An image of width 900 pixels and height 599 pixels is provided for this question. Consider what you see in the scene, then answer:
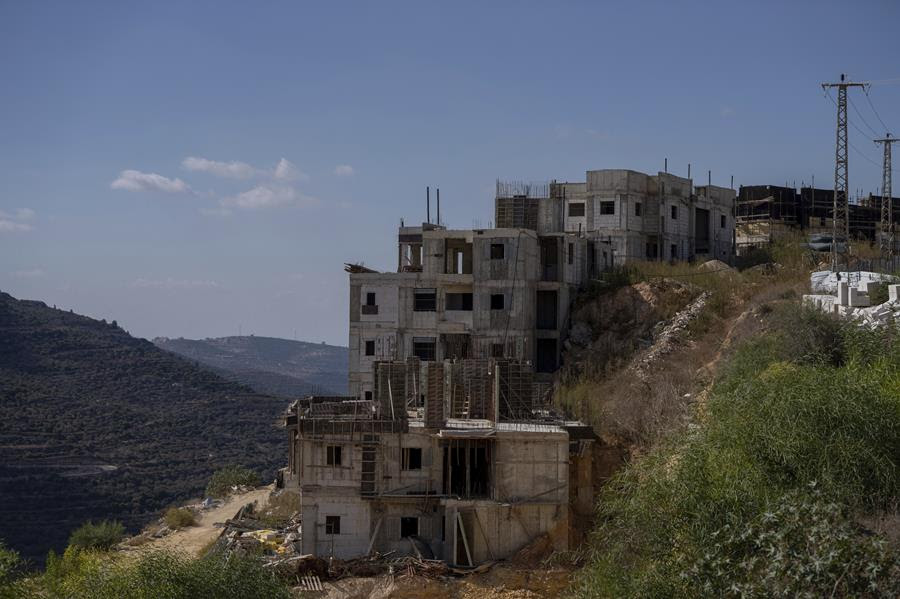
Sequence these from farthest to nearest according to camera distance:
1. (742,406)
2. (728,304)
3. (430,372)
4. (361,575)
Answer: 1. (728,304)
2. (430,372)
3. (361,575)
4. (742,406)

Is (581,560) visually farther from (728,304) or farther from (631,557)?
(728,304)

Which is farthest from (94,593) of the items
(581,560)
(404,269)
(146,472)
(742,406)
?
(146,472)

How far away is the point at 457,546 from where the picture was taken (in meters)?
26.2

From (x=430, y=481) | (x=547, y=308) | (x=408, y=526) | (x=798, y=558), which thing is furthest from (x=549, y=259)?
(x=798, y=558)

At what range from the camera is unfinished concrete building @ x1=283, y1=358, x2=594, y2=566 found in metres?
26.5

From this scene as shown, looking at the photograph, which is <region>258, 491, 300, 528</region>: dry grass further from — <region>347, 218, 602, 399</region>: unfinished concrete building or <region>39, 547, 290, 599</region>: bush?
<region>39, 547, 290, 599</region>: bush

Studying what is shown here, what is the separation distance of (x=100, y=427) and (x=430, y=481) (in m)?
54.9

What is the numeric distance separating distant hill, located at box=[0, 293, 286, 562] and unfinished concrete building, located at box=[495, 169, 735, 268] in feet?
88.7

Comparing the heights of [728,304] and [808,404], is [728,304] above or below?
above

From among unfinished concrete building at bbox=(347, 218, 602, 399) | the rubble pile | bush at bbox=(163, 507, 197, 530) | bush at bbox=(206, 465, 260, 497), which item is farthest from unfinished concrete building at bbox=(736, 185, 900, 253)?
bush at bbox=(163, 507, 197, 530)

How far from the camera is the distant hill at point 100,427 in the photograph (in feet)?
193

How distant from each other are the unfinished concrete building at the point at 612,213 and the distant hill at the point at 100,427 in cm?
2705

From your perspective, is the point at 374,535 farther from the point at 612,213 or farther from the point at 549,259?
the point at 612,213

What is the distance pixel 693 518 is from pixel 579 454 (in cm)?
955
